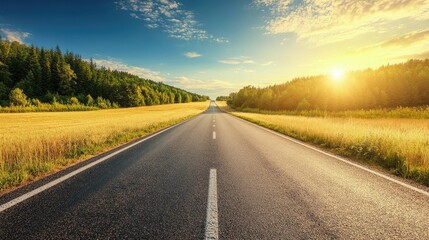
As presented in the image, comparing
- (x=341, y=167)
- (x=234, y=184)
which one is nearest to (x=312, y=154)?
(x=341, y=167)

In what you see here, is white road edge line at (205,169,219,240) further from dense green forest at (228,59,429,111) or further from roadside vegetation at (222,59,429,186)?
dense green forest at (228,59,429,111)

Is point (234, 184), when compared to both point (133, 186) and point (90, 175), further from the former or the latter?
point (90, 175)

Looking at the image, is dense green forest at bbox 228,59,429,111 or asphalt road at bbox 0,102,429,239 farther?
dense green forest at bbox 228,59,429,111

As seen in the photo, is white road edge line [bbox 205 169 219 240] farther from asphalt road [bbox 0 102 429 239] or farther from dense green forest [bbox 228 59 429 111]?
dense green forest [bbox 228 59 429 111]

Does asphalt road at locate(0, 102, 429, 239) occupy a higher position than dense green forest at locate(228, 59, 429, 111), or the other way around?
dense green forest at locate(228, 59, 429, 111)

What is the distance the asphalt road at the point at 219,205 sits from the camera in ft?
9.11

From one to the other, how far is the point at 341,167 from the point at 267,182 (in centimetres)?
277

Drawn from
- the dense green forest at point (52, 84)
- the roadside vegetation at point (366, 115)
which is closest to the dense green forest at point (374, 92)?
the roadside vegetation at point (366, 115)

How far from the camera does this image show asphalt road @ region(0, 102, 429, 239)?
2775 millimetres

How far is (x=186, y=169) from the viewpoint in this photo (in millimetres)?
5727

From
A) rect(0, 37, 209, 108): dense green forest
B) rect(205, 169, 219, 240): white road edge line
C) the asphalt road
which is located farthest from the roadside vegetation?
rect(0, 37, 209, 108): dense green forest

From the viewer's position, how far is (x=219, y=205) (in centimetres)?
353

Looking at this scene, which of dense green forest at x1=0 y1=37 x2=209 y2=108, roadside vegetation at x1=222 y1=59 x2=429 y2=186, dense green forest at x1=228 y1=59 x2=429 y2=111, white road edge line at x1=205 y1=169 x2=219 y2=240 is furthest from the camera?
dense green forest at x1=0 y1=37 x2=209 y2=108

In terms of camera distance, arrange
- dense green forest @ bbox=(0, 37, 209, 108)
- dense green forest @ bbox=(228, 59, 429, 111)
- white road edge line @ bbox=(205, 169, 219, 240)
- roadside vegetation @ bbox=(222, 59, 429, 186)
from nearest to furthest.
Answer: white road edge line @ bbox=(205, 169, 219, 240), roadside vegetation @ bbox=(222, 59, 429, 186), dense green forest @ bbox=(228, 59, 429, 111), dense green forest @ bbox=(0, 37, 209, 108)
